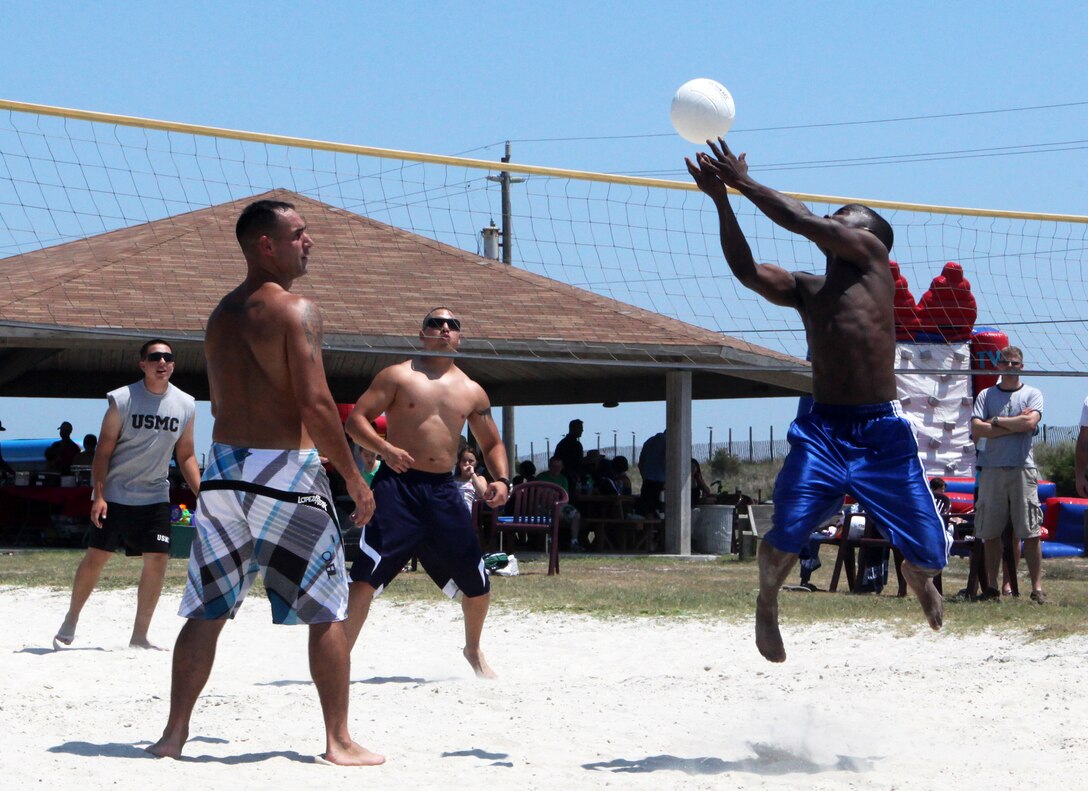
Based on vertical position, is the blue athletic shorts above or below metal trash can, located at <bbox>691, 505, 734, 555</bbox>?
above

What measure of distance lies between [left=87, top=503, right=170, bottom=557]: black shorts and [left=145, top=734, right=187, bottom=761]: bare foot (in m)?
2.98

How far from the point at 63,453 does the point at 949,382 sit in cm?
1140

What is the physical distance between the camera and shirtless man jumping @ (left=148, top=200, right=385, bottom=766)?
15.4 feet

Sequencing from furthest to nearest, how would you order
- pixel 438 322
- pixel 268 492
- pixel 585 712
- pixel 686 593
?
pixel 686 593 → pixel 438 322 → pixel 585 712 → pixel 268 492

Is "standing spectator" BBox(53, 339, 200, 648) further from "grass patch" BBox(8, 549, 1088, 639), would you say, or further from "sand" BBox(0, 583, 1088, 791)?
"grass patch" BBox(8, 549, 1088, 639)

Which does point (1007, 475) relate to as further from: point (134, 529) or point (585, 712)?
point (134, 529)

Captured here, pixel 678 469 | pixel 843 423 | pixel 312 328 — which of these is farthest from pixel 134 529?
pixel 678 469

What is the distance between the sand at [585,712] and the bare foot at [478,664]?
9 cm

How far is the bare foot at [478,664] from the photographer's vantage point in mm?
6973

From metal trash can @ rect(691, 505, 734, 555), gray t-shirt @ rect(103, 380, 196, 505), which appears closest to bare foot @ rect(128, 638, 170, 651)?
gray t-shirt @ rect(103, 380, 196, 505)

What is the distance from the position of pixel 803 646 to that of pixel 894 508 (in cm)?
296

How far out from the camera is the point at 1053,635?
25.8 ft

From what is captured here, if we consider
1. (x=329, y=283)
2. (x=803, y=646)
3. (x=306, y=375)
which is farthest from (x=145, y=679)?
(x=329, y=283)

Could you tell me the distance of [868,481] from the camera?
5246 millimetres
